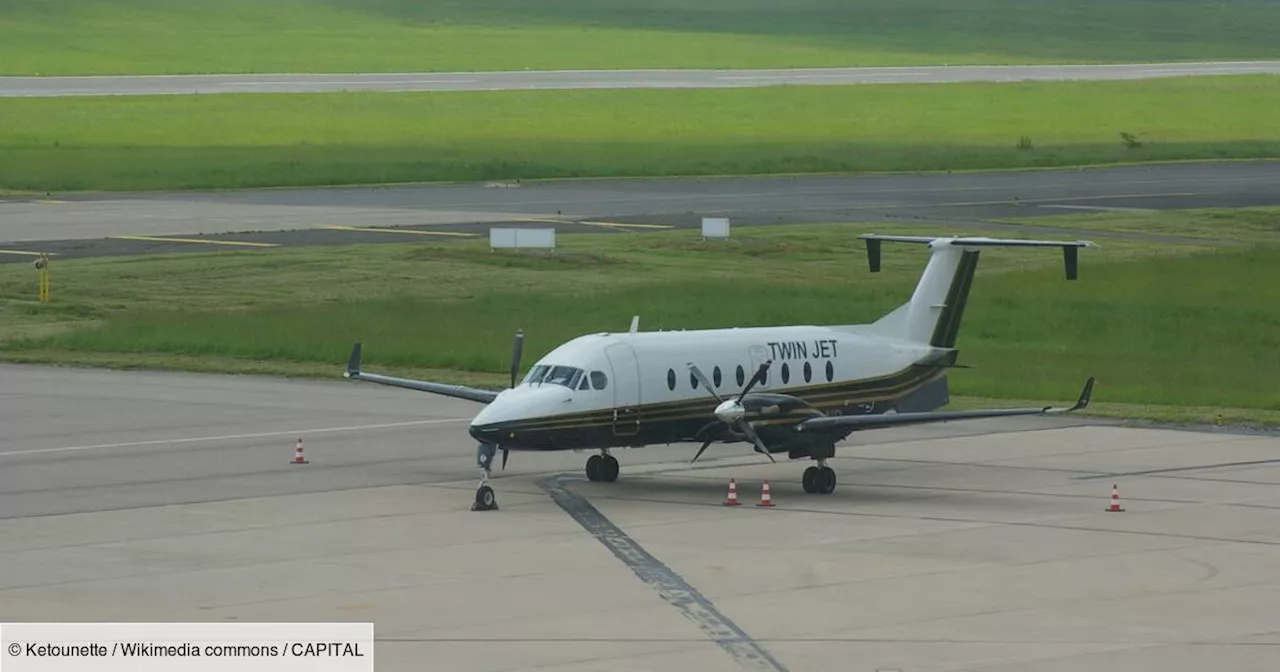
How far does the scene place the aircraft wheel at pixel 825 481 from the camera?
36125 millimetres

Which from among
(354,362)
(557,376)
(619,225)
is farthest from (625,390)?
(619,225)

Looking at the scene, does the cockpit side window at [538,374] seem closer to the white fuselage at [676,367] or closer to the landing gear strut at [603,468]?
the white fuselage at [676,367]

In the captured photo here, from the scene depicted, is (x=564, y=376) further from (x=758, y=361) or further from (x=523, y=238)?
(x=523, y=238)

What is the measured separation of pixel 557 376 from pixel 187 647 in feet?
41.5

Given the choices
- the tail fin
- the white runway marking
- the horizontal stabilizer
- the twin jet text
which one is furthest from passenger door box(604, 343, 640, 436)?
the white runway marking

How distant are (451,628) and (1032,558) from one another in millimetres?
9528

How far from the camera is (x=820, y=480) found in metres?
36.1

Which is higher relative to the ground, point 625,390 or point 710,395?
point 625,390

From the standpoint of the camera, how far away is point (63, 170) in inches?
3930

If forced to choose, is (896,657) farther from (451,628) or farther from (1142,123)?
(1142,123)

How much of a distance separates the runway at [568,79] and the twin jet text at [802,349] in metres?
108

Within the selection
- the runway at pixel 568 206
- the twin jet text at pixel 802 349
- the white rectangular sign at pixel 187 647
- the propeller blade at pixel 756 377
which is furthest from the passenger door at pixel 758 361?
the runway at pixel 568 206

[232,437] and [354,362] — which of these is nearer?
[354,362]

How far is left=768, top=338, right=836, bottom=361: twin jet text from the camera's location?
3733cm
